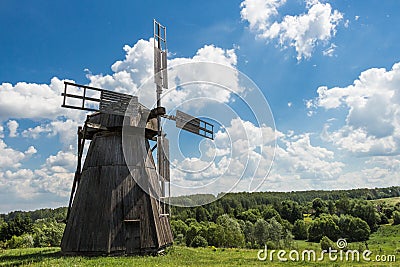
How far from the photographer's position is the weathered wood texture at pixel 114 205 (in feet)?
64.6

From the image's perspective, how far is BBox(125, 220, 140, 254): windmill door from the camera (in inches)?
780

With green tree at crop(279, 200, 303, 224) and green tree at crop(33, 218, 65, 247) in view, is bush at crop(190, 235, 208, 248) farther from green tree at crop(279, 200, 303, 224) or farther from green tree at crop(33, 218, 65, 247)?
green tree at crop(279, 200, 303, 224)

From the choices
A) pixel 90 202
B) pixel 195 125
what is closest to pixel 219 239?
pixel 195 125

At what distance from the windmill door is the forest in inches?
110

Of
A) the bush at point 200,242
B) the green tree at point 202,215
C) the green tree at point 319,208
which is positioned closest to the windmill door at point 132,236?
the bush at point 200,242

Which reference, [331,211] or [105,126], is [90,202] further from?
[331,211]

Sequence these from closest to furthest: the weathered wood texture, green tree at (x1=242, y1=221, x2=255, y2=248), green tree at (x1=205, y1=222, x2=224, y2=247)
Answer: the weathered wood texture
green tree at (x1=205, y1=222, x2=224, y2=247)
green tree at (x1=242, y1=221, x2=255, y2=248)

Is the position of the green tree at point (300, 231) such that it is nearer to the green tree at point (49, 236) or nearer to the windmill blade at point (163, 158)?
the green tree at point (49, 236)

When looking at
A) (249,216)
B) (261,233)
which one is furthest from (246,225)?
(249,216)

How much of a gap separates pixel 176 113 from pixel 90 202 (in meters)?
7.85

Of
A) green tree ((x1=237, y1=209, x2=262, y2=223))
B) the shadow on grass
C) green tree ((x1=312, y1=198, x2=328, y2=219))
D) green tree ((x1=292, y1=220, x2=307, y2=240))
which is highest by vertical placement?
green tree ((x1=312, y1=198, x2=328, y2=219))

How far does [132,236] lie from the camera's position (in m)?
20.0

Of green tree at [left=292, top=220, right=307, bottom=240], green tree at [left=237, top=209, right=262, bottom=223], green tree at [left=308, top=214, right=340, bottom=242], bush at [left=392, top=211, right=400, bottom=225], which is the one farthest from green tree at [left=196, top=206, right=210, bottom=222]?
bush at [left=392, top=211, right=400, bottom=225]

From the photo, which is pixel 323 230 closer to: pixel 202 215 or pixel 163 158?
pixel 202 215
